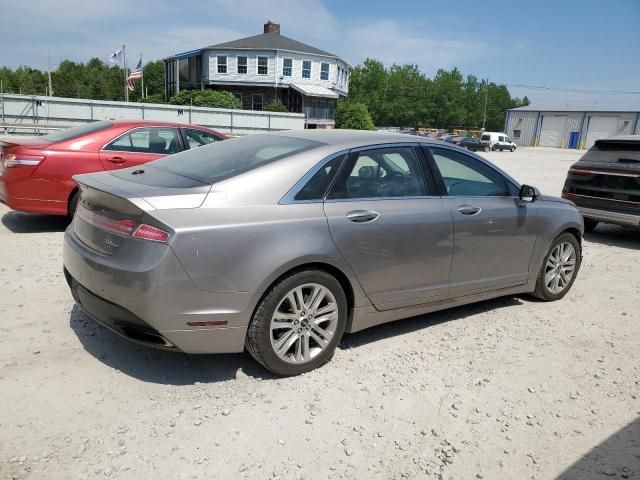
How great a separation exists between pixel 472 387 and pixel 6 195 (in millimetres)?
5801

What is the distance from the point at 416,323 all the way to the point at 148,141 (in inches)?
188

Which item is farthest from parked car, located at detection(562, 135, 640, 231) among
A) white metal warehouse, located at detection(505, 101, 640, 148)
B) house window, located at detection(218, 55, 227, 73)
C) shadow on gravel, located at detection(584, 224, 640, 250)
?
white metal warehouse, located at detection(505, 101, 640, 148)

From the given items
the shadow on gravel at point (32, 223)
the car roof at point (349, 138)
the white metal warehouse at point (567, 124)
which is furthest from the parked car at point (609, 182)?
the white metal warehouse at point (567, 124)

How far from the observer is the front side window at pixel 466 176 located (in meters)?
4.37

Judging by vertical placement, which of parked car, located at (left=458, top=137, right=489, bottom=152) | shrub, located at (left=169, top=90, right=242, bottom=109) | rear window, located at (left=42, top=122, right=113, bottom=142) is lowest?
parked car, located at (left=458, top=137, right=489, bottom=152)

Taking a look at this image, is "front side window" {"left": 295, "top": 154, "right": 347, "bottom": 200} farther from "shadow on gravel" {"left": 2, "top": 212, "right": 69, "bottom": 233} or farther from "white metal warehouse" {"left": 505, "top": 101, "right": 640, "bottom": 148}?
"white metal warehouse" {"left": 505, "top": 101, "right": 640, "bottom": 148}

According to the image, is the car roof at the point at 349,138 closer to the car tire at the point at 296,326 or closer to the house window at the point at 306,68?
the car tire at the point at 296,326

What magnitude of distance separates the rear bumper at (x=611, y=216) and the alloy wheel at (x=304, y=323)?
617 cm

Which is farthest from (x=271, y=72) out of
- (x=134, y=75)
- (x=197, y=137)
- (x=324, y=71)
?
(x=197, y=137)

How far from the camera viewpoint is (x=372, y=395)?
11.2ft

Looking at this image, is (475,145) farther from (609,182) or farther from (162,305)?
(162,305)

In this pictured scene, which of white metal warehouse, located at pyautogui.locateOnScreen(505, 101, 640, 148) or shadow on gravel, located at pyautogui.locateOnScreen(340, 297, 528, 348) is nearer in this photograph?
shadow on gravel, located at pyautogui.locateOnScreen(340, 297, 528, 348)

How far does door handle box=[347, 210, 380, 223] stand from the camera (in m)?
3.64

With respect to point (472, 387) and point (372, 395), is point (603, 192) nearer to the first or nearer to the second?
point (472, 387)
